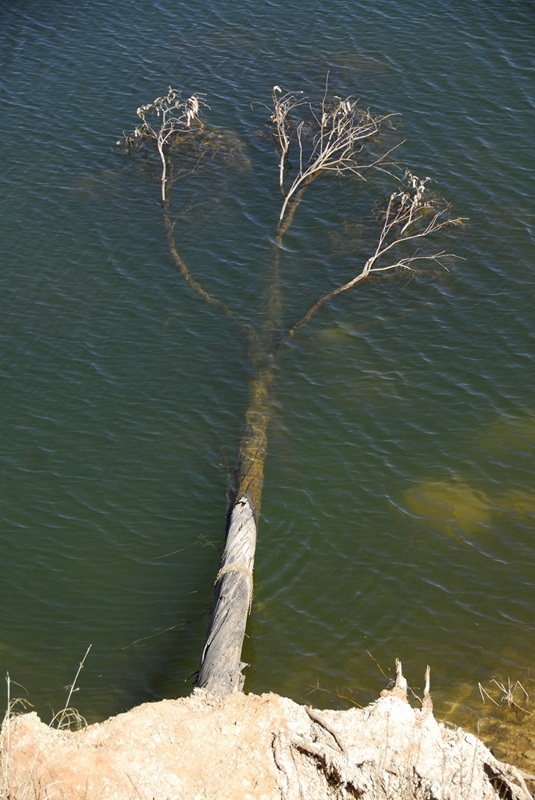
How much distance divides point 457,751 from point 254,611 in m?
4.81

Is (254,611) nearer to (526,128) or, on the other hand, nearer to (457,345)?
(457,345)

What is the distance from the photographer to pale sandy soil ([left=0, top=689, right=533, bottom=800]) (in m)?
10.8

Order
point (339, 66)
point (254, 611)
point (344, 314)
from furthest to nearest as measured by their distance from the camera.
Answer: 1. point (339, 66)
2. point (344, 314)
3. point (254, 611)

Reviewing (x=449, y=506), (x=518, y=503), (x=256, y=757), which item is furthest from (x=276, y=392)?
(x=256, y=757)

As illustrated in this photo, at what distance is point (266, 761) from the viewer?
11.3 m

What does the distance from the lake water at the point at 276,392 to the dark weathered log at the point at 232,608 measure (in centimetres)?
61

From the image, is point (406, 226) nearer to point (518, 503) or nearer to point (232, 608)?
point (518, 503)

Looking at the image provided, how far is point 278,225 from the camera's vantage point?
2442 cm

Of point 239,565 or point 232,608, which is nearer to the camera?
point 232,608

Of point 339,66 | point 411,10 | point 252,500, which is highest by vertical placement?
point 411,10

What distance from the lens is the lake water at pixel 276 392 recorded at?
15.1 metres

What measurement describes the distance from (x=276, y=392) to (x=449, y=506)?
190 inches

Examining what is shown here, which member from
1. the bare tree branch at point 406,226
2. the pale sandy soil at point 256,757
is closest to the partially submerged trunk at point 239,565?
the pale sandy soil at point 256,757

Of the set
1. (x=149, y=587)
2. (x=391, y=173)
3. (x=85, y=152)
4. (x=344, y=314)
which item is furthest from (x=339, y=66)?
(x=149, y=587)
